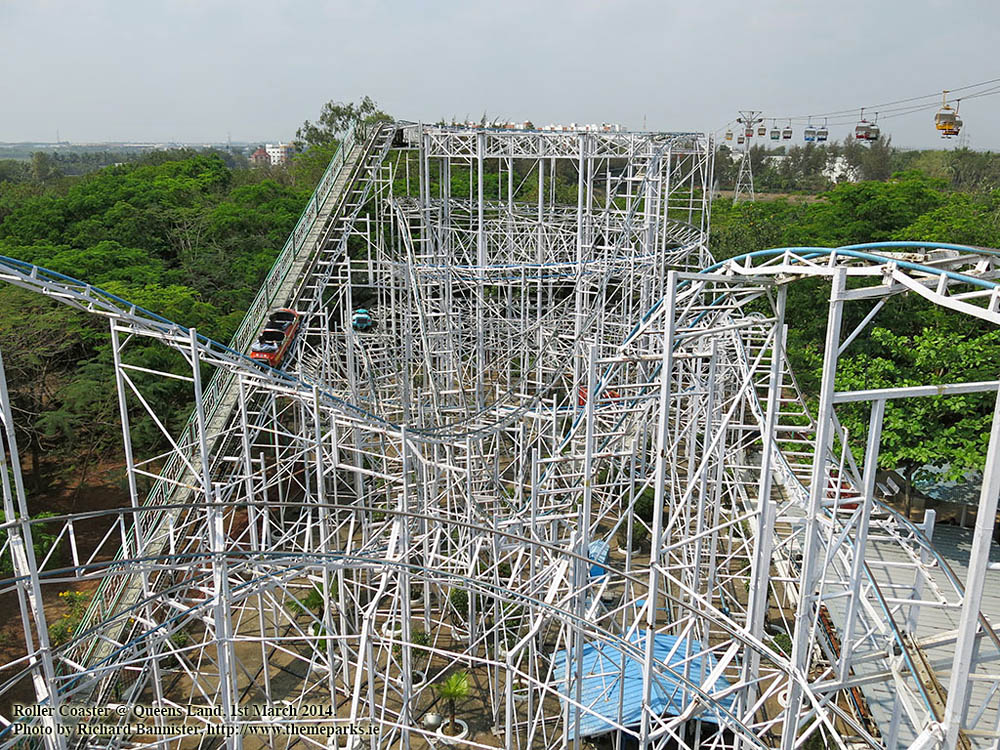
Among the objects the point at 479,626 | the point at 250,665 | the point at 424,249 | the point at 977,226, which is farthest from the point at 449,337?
the point at 977,226

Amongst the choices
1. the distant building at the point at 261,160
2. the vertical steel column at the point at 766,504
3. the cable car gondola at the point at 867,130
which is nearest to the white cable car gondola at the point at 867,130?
the cable car gondola at the point at 867,130

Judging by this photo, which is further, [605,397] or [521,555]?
[605,397]

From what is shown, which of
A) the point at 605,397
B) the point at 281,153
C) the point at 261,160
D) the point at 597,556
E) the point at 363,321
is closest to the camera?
the point at 597,556

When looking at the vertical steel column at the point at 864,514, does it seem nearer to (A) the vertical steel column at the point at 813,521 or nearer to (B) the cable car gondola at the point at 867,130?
(A) the vertical steel column at the point at 813,521

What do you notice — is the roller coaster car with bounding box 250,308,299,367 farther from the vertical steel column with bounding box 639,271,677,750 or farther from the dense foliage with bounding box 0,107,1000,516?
the vertical steel column with bounding box 639,271,677,750

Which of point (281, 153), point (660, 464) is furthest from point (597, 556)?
point (281, 153)

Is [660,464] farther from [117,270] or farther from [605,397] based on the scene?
[117,270]

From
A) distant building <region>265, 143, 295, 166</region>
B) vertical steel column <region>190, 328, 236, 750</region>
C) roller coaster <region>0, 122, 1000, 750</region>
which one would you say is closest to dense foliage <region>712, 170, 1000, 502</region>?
roller coaster <region>0, 122, 1000, 750</region>
